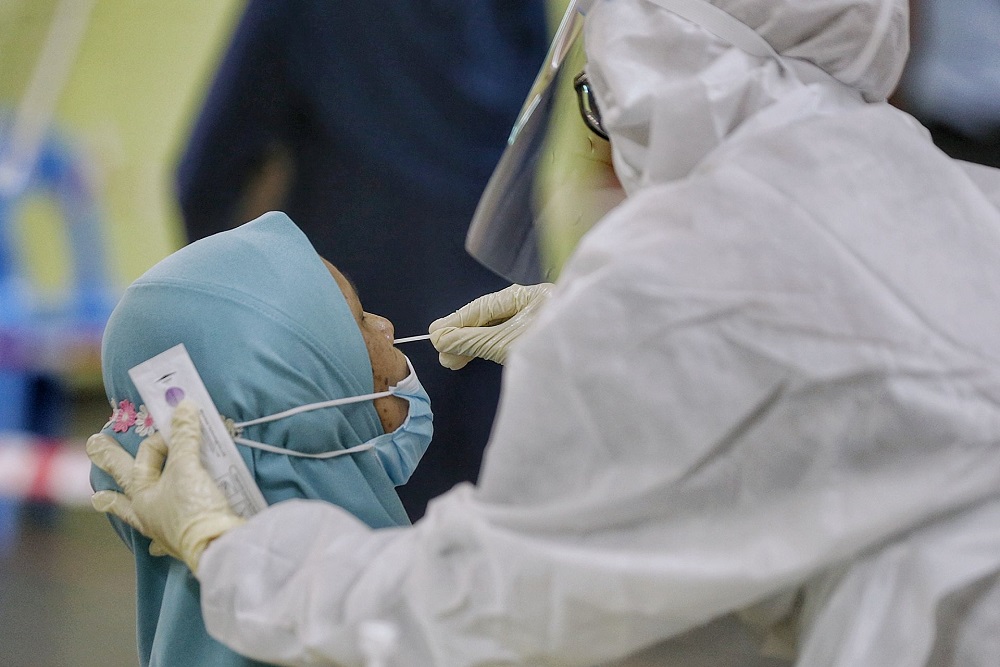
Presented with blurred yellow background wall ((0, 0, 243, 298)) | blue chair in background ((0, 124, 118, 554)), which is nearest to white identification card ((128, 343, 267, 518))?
blurred yellow background wall ((0, 0, 243, 298))

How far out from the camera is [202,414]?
113cm

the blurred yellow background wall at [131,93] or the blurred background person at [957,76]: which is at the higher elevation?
the blurred yellow background wall at [131,93]

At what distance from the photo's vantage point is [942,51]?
1.52m

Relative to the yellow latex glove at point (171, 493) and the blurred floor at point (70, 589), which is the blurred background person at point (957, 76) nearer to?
the yellow latex glove at point (171, 493)

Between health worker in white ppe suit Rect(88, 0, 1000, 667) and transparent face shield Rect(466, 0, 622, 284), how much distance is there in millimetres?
374

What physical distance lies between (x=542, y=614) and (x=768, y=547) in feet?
0.67

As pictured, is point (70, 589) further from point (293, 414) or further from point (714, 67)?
point (714, 67)

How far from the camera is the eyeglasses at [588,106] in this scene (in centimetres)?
117

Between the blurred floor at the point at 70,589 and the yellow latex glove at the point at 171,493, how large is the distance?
3.17 feet

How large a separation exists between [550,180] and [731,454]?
641 millimetres

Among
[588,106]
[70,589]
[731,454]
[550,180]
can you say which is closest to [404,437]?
[550,180]

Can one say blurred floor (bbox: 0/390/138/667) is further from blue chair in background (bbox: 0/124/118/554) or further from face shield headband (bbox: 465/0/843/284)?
face shield headband (bbox: 465/0/843/284)

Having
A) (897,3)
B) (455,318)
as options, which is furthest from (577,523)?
(455,318)

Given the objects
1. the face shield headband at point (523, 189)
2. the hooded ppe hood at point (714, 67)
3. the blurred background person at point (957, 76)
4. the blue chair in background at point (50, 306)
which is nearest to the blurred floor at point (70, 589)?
the blue chair in background at point (50, 306)
